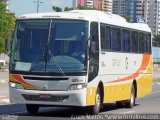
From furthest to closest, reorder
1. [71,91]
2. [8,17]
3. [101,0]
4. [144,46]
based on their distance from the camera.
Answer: [101,0]
[8,17]
[144,46]
[71,91]

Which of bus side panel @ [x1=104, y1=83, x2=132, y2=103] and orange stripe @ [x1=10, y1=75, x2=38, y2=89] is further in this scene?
bus side panel @ [x1=104, y1=83, x2=132, y2=103]

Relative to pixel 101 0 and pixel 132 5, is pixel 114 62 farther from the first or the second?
pixel 101 0

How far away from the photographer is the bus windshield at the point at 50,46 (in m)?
17.5

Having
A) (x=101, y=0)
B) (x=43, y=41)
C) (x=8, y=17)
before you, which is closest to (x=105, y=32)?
(x=43, y=41)

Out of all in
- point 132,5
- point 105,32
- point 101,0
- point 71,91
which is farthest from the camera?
point 101,0

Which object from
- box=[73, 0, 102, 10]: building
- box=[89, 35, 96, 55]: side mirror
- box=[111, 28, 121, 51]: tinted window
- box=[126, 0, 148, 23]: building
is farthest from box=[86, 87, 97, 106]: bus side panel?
box=[73, 0, 102, 10]: building

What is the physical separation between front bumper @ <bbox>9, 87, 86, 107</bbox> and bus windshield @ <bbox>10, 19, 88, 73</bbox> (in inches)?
25.2

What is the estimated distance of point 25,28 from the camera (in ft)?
59.9

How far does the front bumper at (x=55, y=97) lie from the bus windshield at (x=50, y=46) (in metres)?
0.64

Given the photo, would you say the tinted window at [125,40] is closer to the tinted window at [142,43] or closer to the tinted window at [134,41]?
the tinted window at [134,41]

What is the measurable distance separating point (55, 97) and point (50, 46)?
5.04 ft

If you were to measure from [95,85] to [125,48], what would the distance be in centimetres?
429

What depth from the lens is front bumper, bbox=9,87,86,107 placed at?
56.7 ft

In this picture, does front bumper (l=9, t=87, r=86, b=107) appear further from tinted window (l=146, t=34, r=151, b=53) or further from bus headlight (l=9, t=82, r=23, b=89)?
tinted window (l=146, t=34, r=151, b=53)
